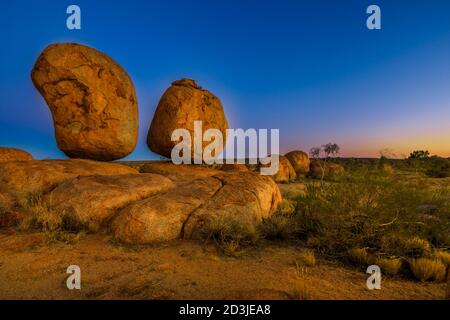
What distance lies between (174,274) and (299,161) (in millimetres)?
24291

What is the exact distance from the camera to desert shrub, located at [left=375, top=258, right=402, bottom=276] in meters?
4.63

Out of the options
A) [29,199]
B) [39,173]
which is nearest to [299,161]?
[39,173]

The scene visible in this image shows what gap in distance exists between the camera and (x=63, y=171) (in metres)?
8.71

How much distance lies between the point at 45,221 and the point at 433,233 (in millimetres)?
8078

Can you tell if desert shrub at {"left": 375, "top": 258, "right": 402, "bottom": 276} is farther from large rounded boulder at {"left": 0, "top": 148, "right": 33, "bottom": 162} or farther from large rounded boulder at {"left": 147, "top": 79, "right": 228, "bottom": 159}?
large rounded boulder at {"left": 0, "top": 148, "right": 33, "bottom": 162}

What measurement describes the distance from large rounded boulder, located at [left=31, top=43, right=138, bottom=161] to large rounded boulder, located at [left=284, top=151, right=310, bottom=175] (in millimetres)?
19683

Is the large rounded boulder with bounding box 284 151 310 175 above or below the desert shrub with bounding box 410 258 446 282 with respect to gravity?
above

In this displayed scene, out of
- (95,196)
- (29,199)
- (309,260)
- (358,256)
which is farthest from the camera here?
(29,199)

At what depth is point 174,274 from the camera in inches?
178

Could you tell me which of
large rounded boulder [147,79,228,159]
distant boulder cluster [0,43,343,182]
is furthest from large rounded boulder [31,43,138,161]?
large rounded boulder [147,79,228,159]

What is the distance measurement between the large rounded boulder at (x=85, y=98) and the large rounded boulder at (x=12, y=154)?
354 cm

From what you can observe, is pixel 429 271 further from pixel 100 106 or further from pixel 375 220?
pixel 100 106
